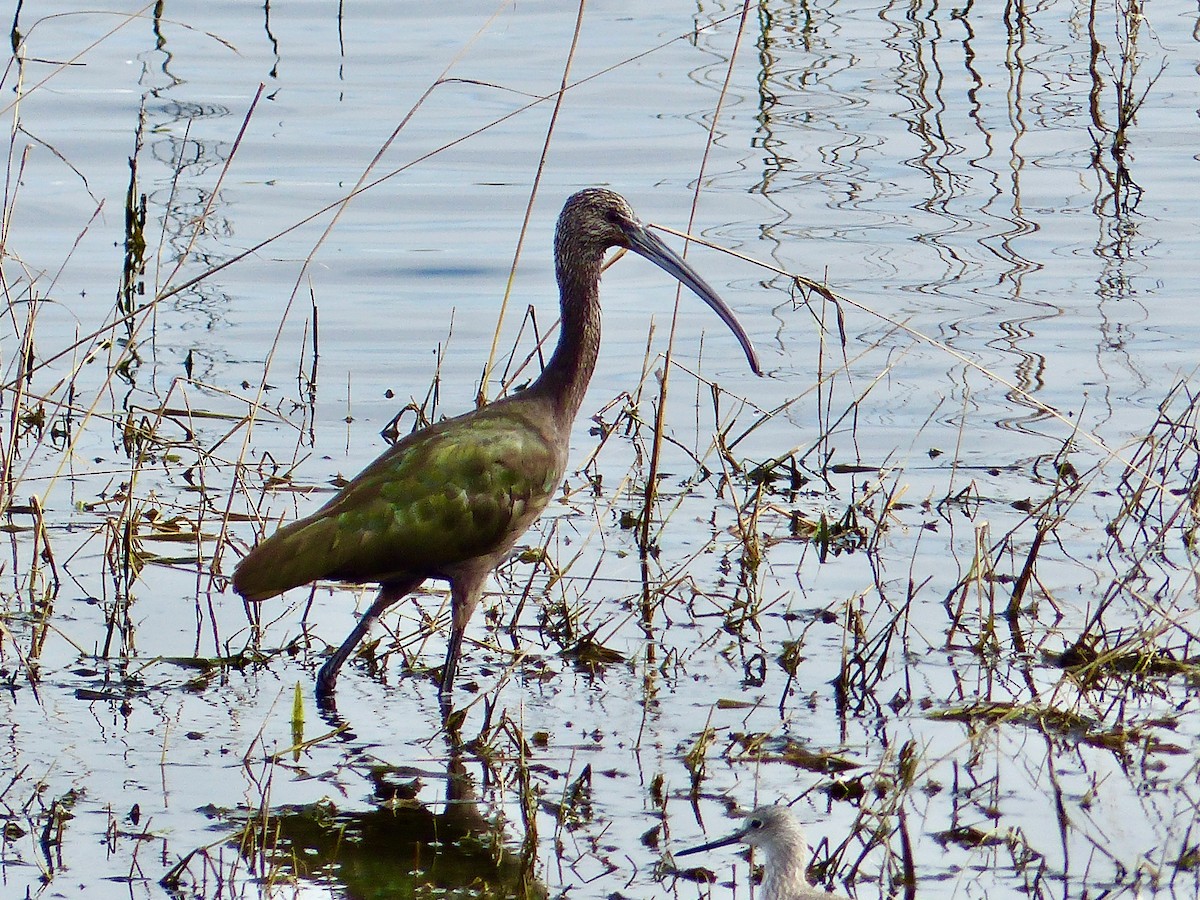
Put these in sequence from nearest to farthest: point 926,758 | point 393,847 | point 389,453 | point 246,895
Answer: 1. point 246,895
2. point 393,847
3. point 926,758
4. point 389,453

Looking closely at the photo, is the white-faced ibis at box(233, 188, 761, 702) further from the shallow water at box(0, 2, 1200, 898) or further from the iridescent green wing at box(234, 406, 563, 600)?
the shallow water at box(0, 2, 1200, 898)

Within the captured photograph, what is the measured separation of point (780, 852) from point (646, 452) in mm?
3637

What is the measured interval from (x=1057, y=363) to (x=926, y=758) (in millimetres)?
4044

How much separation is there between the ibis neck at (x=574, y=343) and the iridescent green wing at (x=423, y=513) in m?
0.24

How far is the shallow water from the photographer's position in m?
4.97

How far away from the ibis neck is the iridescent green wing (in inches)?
9.3

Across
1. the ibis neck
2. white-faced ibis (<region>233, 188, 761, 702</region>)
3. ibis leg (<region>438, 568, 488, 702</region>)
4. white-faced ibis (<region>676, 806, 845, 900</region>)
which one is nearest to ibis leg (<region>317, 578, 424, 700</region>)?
white-faced ibis (<region>233, 188, 761, 702</region>)

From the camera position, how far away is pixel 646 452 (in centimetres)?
784

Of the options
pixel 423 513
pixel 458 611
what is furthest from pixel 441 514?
pixel 458 611

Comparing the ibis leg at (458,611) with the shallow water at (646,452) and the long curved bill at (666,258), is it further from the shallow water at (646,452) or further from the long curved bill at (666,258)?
the long curved bill at (666,258)

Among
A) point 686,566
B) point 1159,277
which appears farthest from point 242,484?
point 1159,277

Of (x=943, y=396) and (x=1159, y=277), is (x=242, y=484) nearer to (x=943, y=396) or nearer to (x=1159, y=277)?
(x=943, y=396)

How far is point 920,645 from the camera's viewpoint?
6.12 metres

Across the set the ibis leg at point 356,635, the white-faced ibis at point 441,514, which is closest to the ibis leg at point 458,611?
the white-faced ibis at point 441,514
